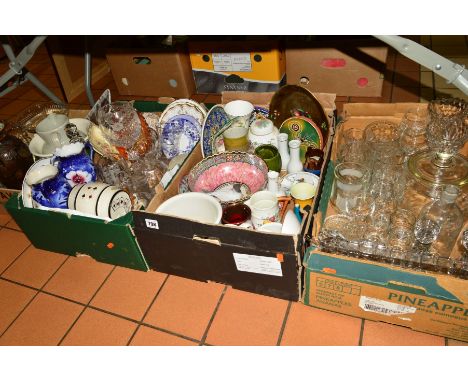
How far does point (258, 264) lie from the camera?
1136mm

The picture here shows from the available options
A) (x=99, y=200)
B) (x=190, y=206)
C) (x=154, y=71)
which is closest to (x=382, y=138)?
(x=190, y=206)

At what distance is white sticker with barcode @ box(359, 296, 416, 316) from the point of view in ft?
3.42

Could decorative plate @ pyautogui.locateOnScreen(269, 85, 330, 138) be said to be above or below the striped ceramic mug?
above

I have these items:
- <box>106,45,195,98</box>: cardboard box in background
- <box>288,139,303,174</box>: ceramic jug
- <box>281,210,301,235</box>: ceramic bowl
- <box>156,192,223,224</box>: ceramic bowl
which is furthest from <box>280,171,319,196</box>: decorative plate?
<box>106,45,195,98</box>: cardboard box in background

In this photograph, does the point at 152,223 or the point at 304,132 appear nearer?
the point at 152,223

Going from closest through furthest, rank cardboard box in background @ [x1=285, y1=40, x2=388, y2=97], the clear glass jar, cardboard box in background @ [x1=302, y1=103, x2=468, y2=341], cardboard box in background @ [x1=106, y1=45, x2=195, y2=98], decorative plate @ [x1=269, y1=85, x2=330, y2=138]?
cardboard box in background @ [x1=302, y1=103, x2=468, y2=341]
the clear glass jar
decorative plate @ [x1=269, y1=85, x2=330, y2=138]
cardboard box in background @ [x1=285, y1=40, x2=388, y2=97]
cardboard box in background @ [x1=106, y1=45, x2=195, y2=98]

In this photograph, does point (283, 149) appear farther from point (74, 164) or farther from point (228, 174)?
point (74, 164)

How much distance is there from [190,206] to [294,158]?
0.42 m

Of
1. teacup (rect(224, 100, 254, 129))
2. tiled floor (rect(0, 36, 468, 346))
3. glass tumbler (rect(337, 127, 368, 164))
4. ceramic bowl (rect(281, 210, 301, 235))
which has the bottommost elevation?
tiled floor (rect(0, 36, 468, 346))

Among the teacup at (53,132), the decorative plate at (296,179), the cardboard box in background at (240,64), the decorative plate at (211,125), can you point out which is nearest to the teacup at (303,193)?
the decorative plate at (296,179)

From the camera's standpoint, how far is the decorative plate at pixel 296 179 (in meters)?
1.34

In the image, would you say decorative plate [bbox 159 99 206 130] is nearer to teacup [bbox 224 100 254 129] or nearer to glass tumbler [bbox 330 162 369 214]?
teacup [bbox 224 100 254 129]

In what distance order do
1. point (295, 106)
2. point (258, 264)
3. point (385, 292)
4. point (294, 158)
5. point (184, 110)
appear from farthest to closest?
1. point (184, 110)
2. point (295, 106)
3. point (294, 158)
4. point (258, 264)
5. point (385, 292)

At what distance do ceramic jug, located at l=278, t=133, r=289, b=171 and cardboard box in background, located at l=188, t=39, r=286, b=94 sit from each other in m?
0.80
